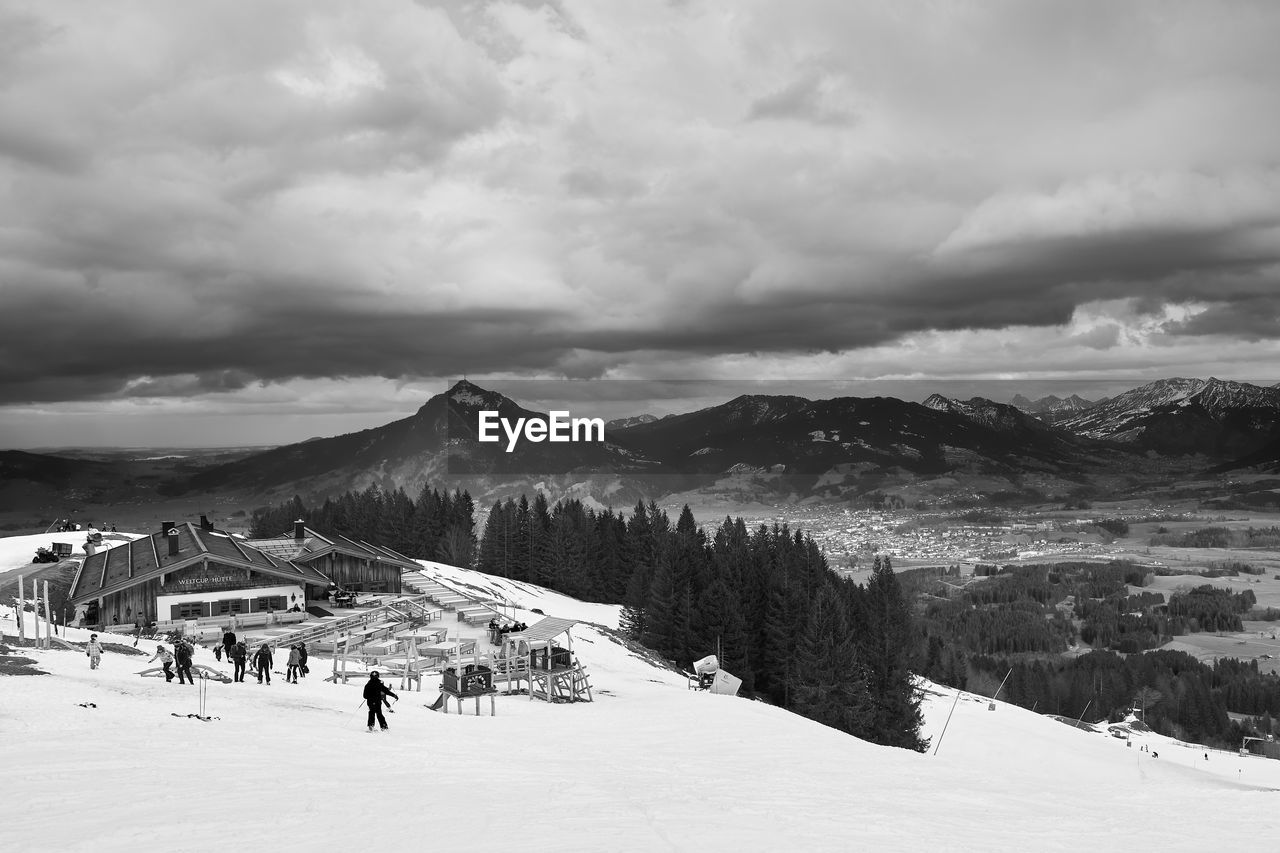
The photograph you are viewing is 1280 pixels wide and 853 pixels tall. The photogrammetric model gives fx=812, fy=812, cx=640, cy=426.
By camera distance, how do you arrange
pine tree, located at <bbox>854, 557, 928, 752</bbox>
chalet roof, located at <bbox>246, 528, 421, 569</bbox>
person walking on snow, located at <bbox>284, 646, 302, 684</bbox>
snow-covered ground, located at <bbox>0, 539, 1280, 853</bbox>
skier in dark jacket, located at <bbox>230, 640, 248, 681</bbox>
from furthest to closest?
chalet roof, located at <bbox>246, 528, 421, 569</bbox>
pine tree, located at <bbox>854, 557, 928, 752</bbox>
person walking on snow, located at <bbox>284, 646, 302, 684</bbox>
skier in dark jacket, located at <bbox>230, 640, 248, 681</bbox>
snow-covered ground, located at <bbox>0, 539, 1280, 853</bbox>

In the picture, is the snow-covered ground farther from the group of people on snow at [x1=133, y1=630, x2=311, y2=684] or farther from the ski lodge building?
the ski lodge building

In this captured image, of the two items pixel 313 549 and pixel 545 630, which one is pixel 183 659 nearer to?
pixel 545 630

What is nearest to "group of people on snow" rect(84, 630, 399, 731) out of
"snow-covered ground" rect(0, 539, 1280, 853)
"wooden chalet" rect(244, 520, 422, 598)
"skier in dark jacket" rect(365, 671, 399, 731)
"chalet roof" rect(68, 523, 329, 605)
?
"skier in dark jacket" rect(365, 671, 399, 731)

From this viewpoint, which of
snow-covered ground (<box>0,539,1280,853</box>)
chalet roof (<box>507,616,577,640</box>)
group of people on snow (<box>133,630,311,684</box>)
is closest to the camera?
snow-covered ground (<box>0,539,1280,853</box>)

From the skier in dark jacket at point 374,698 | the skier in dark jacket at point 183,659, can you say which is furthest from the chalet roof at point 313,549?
the skier in dark jacket at point 374,698

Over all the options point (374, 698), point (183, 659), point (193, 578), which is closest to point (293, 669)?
point (183, 659)

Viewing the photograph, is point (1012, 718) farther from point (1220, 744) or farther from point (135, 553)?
point (1220, 744)

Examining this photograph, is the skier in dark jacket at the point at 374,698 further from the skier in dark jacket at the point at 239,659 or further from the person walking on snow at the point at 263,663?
the person walking on snow at the point at 263,663
